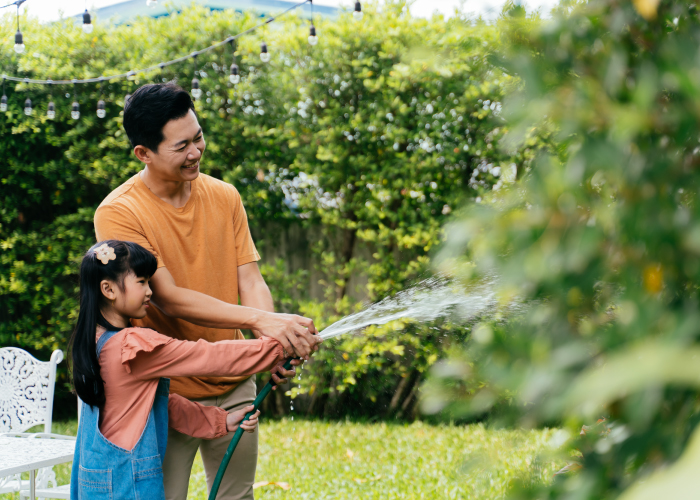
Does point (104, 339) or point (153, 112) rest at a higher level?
point (153, 112)

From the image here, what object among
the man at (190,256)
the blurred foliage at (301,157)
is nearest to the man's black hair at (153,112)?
the man at (190,256)

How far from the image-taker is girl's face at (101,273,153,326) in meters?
2.27

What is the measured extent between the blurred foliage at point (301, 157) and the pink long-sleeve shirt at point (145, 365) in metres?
3.11

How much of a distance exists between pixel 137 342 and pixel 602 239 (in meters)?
1.88

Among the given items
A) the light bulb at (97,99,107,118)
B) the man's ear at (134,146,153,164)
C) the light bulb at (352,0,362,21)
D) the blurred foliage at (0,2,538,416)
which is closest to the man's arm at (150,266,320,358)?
the man's ear at (134,146,153,164)

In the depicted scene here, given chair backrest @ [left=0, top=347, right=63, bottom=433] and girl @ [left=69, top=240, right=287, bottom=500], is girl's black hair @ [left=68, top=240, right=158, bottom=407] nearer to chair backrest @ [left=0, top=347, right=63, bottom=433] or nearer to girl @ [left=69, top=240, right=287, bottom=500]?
girl @ [left=69, top=240, right=287, bottom=500]

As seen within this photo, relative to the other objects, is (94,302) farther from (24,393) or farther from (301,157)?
(301,157)

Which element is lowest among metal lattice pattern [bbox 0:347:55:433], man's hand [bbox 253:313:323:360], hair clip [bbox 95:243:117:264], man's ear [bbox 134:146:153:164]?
metal lattice pattern [bbox 0:347:55:433]

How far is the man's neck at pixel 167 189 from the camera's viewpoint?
7.98 feet

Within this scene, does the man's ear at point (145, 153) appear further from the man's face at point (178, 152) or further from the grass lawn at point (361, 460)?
the grass lawn at point (361, 460)

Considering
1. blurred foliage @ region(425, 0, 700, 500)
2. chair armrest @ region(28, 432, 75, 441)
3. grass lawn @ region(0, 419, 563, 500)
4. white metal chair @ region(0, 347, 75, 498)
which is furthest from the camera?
grass lawn @ region(0, 419, 563, 500)

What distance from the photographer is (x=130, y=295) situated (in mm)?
2279

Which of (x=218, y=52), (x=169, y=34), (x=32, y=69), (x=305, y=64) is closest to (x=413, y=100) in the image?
(x=305, y=64)

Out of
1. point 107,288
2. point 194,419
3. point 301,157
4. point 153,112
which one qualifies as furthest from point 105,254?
point 301,157
